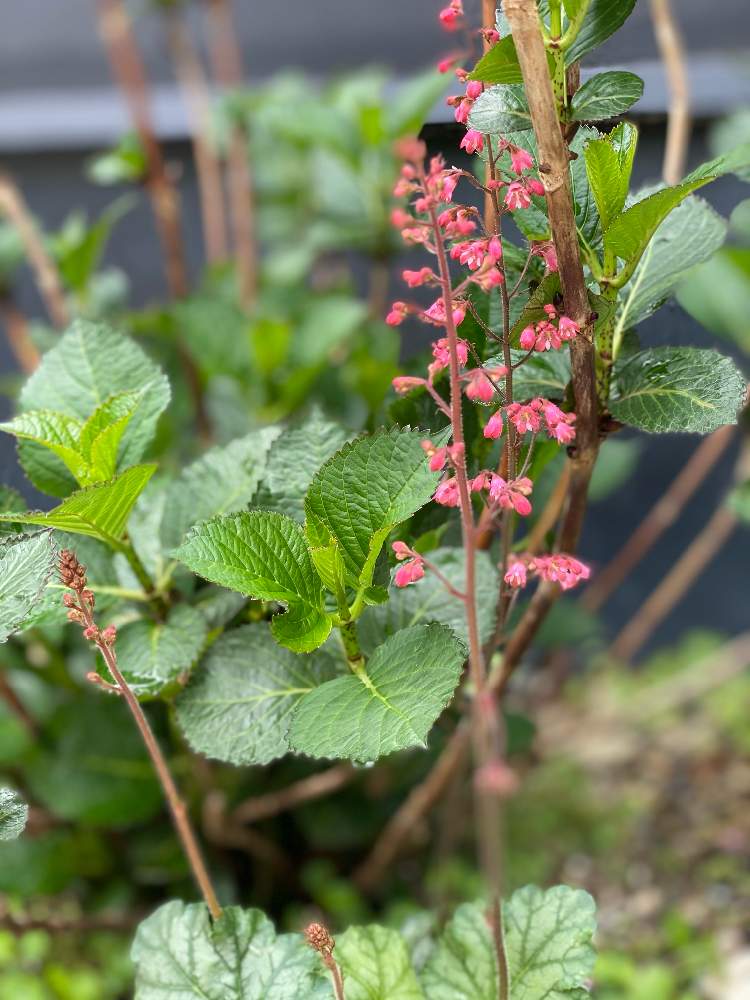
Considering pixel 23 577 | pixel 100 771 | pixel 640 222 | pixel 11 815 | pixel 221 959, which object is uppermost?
pixel 640 222

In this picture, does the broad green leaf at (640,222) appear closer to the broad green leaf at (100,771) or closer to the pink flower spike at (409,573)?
the pink flower spike at (409,573)

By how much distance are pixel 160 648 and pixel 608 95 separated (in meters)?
0.36

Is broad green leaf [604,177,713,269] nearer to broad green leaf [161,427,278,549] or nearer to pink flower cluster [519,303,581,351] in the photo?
pink flower cluster [519,303,581,351]

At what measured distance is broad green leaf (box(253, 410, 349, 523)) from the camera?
1.86 ft

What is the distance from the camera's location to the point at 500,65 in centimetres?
45

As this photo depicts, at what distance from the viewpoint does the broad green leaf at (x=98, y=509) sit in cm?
49

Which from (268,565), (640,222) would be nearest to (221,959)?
(268,565)

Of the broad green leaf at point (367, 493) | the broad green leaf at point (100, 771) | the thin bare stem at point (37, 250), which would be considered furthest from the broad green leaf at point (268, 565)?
the thin bare stem at point (37, 250)

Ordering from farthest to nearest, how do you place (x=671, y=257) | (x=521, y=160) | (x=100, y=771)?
(x=100, y=771)
(x=671, y=257)
(x=521, y=160)

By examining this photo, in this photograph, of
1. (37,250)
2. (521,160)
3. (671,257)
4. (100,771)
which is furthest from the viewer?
(37,250)

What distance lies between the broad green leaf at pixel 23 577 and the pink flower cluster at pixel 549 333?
0.80 ft

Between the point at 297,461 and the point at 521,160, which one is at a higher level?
the point at 521,160

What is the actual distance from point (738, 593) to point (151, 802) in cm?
107

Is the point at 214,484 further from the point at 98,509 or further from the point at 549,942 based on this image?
the point at 549,942
